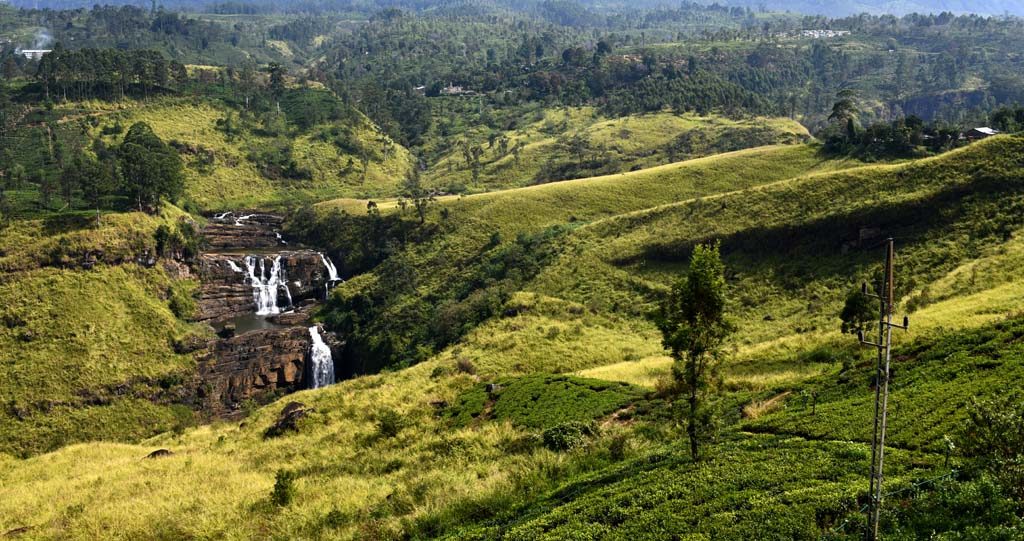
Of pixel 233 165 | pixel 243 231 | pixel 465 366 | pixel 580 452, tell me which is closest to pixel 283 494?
pixel 580 452

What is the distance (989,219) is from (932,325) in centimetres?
2745

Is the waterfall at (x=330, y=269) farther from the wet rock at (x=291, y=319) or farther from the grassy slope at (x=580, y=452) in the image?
the grassy slope at (x=580, y=452)

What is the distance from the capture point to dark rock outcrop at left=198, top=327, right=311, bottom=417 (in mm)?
59094

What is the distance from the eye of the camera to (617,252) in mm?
67375

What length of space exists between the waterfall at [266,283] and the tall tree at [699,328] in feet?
210

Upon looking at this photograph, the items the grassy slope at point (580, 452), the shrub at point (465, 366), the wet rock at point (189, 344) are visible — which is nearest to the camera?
the grassy slope at point (580, 452)

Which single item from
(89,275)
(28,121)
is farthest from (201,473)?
(28,121)

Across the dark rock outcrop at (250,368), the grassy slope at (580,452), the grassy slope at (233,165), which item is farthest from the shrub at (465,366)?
the grassy slope at (233,165)

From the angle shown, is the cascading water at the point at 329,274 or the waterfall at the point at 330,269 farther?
the waterfall at the point at 330,269

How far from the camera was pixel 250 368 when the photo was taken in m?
61.4

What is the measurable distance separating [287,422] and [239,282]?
42.9 m

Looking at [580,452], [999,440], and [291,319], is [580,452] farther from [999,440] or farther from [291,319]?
[291,319]

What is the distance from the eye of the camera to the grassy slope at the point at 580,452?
56.9ft

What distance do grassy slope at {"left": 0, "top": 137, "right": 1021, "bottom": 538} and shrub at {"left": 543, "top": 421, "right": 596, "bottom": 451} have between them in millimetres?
1007
